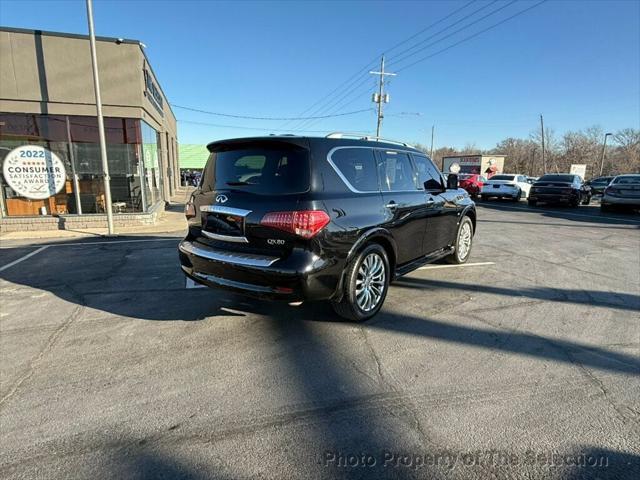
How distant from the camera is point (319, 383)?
3098mm

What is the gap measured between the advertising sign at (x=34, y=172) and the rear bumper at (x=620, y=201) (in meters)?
19.9

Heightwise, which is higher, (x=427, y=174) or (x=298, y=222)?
(x=427, y=174)

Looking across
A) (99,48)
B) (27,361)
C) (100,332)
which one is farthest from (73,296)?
(99,48)

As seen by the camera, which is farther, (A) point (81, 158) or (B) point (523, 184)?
(B) point (523, 184)

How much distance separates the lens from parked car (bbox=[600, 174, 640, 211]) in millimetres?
15641

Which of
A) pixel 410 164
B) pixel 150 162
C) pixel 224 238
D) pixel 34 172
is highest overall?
pixel 150 162

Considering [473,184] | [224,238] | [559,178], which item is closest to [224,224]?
[224,238]

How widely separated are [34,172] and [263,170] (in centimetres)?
1058

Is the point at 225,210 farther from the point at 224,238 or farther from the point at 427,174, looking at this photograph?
the point at 427,174

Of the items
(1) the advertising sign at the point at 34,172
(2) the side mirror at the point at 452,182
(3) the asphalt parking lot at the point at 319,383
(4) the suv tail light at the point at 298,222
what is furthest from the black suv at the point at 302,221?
(1) the advertising sign at the point at 34,172

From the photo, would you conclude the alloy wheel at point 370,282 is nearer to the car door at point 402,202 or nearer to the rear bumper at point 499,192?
the car door at point 402,202

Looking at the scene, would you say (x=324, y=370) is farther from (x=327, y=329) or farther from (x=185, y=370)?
(x=185, y=370)

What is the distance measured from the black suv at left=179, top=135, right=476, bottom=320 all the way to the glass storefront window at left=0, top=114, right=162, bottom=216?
28.6 feet

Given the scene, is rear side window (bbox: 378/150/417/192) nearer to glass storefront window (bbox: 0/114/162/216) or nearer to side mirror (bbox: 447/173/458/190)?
side mirror (bbox: 447/173/458/190)
